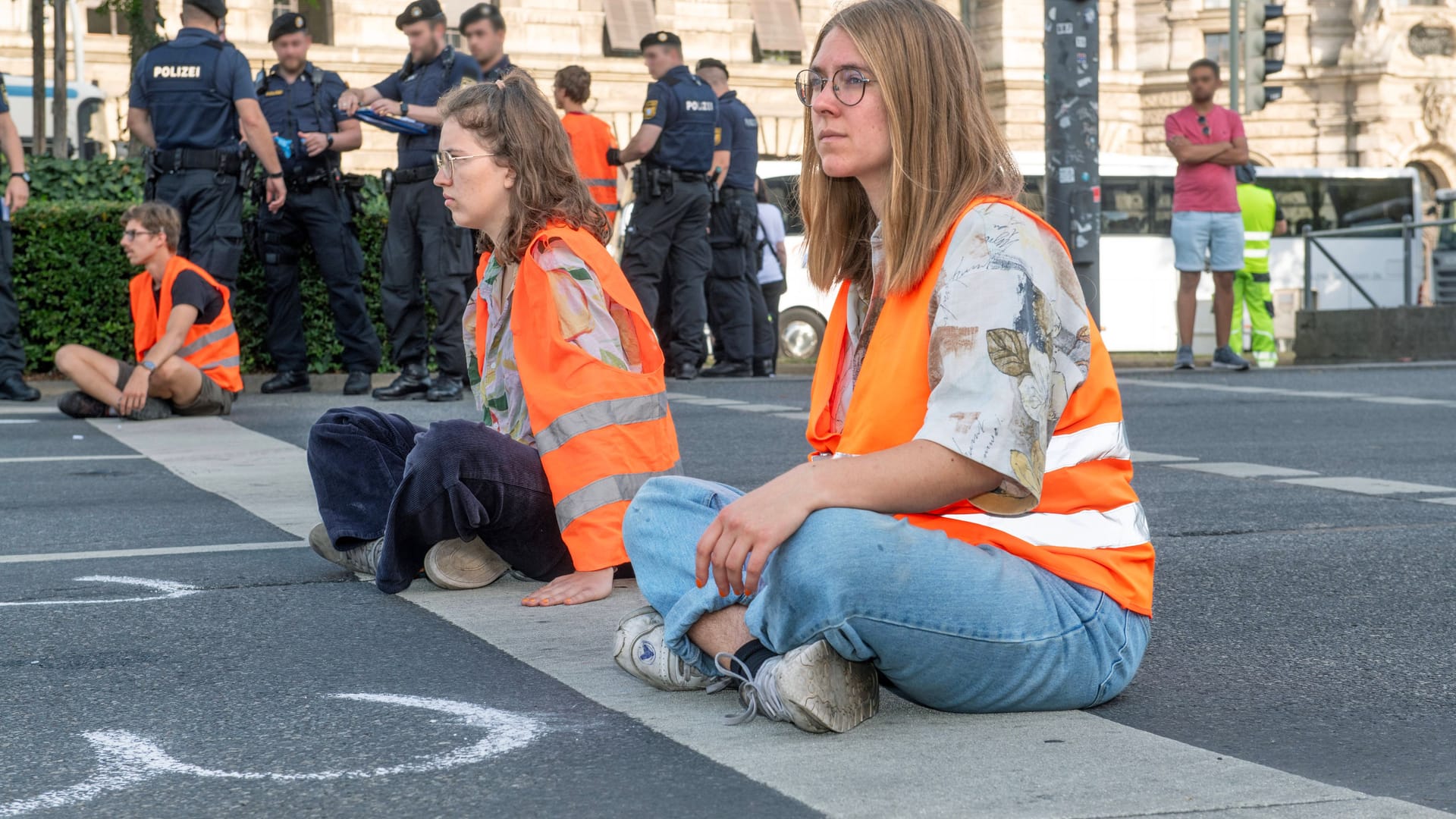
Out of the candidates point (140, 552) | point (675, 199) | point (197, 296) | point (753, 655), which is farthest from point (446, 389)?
point (753, 655)

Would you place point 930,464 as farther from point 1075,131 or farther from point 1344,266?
point 1344,266

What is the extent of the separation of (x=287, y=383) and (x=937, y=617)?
943cm

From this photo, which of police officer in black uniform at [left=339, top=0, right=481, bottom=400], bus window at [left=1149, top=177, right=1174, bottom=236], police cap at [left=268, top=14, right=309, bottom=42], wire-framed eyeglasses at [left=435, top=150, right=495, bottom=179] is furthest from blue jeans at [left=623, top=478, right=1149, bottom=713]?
bus window at [left=1149, top=177, right=1174, bottom=236]

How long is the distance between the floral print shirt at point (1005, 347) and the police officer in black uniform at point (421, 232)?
7624 mm

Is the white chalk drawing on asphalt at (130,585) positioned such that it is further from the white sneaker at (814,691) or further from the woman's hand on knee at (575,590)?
the white sneaker at (814,691)

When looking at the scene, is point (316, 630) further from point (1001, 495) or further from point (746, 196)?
point (746, 196)

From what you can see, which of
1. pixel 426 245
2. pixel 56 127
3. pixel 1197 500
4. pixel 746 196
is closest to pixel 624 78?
pixel 56 127

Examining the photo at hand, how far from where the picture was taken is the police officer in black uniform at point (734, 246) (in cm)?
1348

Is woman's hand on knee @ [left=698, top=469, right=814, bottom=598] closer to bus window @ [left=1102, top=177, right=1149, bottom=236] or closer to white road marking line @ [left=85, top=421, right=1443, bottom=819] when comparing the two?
white road marking line @ [left=85, top=421, right=1443, bottom=819]

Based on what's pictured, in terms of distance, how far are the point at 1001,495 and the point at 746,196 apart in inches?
437

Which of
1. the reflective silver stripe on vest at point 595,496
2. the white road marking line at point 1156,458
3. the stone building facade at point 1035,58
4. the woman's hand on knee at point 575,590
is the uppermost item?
the stone building facade at point 1035,58

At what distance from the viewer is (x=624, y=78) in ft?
117

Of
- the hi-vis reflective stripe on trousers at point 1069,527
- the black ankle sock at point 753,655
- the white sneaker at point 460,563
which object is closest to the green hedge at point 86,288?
the white sneaker at point 460,563

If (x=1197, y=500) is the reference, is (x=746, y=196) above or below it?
above
